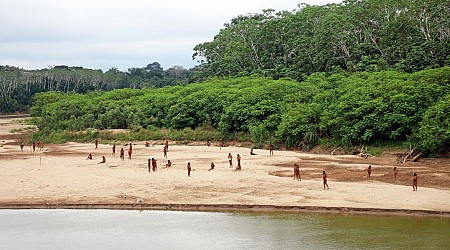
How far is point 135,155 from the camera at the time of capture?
4644 centimetres

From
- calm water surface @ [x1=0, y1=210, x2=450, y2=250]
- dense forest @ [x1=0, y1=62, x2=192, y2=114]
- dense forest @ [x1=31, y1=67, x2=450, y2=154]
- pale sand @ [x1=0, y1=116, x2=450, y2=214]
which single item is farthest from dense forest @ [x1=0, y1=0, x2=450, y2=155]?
dense forest @ [x1=0, y1=62, x2=192, y2=114]

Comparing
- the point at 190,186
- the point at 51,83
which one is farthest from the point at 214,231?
the point at 51,83

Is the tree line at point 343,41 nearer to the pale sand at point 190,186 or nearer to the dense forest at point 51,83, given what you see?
the pale sand at point 190,186

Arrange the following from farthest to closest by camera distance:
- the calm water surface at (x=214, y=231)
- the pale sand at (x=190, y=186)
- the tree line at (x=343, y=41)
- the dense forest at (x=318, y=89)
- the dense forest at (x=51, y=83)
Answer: the dense forest at (x=51, y=83), the tree line at (x=343, y=41), the dense forest at (x=318, y=89), the pale sand at (x=190, y=186), the calm water surface at (x=214, y=231)

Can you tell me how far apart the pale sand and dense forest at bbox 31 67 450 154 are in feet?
13.5

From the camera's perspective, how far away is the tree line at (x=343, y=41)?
60406mm

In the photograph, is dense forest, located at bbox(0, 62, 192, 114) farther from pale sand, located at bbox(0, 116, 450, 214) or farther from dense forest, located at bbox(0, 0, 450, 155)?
pale sand, located at bbox(0, 116, 450, 214)

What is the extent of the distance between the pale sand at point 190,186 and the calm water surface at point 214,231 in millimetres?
1501

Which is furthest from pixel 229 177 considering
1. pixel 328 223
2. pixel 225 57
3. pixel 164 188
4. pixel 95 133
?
pixel 225 57

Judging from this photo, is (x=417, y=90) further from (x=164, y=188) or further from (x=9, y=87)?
(x=9, y=87)

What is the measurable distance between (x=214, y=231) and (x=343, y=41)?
160ft

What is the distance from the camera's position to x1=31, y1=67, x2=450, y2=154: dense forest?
41.7 metres

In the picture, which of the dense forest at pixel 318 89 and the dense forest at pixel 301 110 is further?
the dense forest at pixel 318 89

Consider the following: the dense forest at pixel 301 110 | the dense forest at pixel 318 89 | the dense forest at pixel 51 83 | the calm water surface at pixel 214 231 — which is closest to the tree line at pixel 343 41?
the dense forest at pixel 318 89
